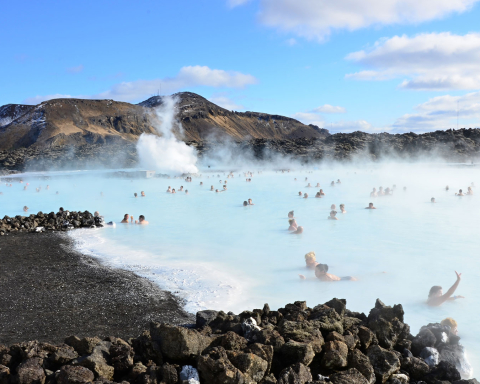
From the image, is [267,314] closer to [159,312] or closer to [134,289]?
[159,312]

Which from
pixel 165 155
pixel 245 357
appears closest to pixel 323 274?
pixel 245 357

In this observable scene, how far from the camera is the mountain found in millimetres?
87938

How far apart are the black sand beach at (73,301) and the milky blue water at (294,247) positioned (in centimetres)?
51

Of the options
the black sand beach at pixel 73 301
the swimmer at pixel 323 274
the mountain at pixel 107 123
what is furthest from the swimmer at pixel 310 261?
the mountain at pixel 107 123

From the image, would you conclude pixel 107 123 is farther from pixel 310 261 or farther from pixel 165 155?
pixel 310 261

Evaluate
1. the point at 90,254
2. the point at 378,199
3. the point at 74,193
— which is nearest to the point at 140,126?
the point at 74,193

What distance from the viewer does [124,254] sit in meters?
8.55

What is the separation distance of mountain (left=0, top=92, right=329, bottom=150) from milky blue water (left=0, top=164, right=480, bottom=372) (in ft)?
182

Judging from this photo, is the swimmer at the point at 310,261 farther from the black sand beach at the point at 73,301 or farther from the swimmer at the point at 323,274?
the black sand beach at the point at 73,301

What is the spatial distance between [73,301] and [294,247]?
5.77 meters

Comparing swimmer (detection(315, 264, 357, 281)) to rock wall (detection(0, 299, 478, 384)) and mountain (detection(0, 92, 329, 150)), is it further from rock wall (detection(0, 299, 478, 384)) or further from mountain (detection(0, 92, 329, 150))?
mountain (detection(0, 92, 329, 150))

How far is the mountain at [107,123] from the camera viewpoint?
87938mm

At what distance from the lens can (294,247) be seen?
9742 millimetres

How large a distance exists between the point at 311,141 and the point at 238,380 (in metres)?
49.4
